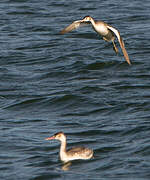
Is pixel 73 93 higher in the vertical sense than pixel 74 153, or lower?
higher

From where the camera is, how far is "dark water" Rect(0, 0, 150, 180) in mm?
14812

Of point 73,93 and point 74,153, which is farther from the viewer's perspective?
point 73,93

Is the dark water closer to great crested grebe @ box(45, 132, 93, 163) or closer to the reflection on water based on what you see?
the reflection on water

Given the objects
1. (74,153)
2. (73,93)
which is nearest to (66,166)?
(74,153)

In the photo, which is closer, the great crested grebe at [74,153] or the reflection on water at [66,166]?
the reflection on water at [66,166]

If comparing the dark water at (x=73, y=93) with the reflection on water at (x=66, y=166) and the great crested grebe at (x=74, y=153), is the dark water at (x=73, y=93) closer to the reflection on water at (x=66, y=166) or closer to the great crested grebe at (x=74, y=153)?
the reflection on water at (x=66, y=166)

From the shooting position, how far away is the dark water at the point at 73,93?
14812mm

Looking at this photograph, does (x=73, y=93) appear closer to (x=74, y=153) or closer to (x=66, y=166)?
(x=74, y=153)

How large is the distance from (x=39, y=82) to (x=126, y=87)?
280cm

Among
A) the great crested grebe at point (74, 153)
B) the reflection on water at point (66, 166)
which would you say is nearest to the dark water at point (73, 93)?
the reflection on water at point (66, 166)

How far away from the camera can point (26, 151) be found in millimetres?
15859

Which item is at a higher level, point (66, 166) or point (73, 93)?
point (73, 93)

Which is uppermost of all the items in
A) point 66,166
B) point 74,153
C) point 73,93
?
point 73,93

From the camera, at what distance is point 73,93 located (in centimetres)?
2077
